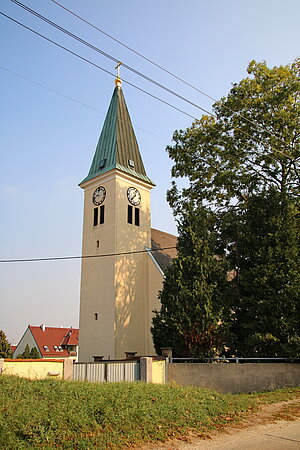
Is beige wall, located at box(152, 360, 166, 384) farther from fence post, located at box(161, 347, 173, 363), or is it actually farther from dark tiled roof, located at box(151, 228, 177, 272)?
dark tiled roof, located at box(151, 228, 177, 272)

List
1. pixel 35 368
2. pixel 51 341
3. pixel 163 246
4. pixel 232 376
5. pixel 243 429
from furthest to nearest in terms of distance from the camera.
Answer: pixel 51 341, pixel 163 246, pixel 232 376, pixel 35 368, pixel 243 429

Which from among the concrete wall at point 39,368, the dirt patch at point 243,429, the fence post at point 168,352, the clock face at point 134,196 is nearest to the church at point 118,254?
the clock face at point 134,196

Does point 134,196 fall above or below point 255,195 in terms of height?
above

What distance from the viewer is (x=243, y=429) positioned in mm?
8477

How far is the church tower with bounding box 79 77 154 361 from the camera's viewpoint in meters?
22.6

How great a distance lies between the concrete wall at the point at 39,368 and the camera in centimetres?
1204

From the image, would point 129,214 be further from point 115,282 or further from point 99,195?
point 115,282

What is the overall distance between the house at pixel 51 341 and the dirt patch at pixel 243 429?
4156 cm

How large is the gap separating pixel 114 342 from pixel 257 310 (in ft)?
29.6

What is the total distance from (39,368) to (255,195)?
11.7 meters

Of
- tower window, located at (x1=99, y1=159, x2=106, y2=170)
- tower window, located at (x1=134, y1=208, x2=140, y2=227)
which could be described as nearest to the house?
tower window, located at (x1=134, y1=208, x2=140, y2=227)

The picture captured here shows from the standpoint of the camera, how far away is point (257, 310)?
15.8 m

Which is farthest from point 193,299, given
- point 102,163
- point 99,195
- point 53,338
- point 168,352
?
point 53,338

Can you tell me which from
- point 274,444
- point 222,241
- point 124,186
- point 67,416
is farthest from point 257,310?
point 124,186
